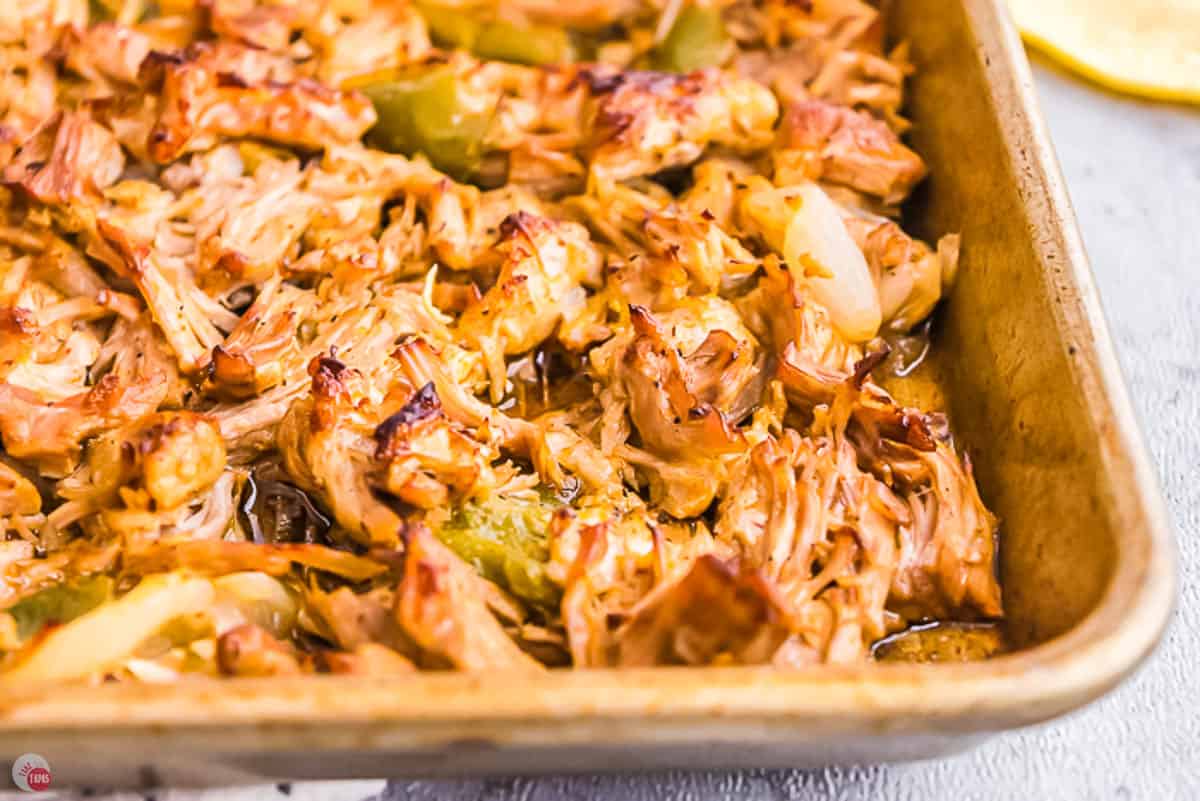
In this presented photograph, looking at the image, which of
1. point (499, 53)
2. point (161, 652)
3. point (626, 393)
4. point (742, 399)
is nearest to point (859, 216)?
point (742, 399)

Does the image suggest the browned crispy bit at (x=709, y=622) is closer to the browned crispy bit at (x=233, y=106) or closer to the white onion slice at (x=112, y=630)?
the white onion slice at (x=112, y=630)

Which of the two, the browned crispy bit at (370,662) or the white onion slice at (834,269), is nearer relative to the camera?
the browned crispy bit at (370,662)

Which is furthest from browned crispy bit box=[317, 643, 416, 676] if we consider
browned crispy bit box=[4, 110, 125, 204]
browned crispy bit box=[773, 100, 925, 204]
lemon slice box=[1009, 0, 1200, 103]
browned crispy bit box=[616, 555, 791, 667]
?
lemon slice box=[1009, 0, 1200, 103]

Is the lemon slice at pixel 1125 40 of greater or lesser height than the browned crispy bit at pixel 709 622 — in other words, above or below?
above

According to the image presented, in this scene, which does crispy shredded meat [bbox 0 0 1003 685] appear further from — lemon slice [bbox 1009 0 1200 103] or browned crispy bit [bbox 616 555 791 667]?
lemon slice [bbox 1009 0 1200 103]

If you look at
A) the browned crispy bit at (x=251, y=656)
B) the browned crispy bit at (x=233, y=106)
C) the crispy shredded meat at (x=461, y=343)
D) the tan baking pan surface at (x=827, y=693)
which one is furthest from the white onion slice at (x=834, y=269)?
the browned crispy bit at (x=251, y=656)

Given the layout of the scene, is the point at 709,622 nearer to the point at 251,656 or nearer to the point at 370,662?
the point at 370,662
